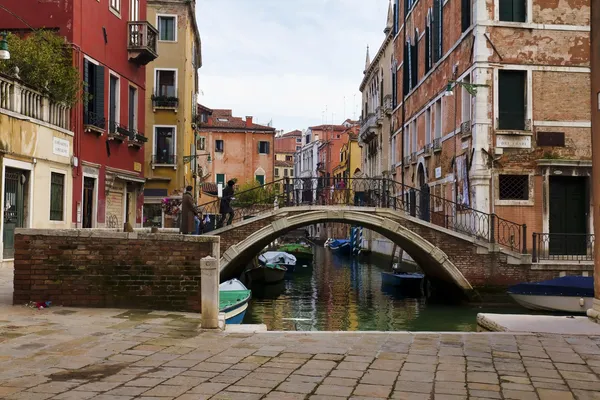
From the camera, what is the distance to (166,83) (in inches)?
1059

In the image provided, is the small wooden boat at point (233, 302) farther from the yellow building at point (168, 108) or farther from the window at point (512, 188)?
the yellow building at point (168, 108)

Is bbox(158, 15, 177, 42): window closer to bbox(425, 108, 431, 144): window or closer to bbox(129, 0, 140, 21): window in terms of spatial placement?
bbox(129, 0, 140, 21): window

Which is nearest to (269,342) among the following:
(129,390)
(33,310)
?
(129,390)

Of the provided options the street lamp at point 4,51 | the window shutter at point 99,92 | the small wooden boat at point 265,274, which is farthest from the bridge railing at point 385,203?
the street lamp at point 4,51

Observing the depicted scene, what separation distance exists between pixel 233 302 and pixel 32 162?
15.6ft

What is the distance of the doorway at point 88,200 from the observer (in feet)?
51.7

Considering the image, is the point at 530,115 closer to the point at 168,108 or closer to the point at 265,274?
the point at 265,274

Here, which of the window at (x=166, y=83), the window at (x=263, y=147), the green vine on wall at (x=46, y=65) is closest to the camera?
the green vine on wall at (x=46, y=65)

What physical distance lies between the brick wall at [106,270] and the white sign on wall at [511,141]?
1097 centimetres

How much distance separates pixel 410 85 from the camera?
83.5 feet

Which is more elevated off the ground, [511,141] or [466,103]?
[466,103]

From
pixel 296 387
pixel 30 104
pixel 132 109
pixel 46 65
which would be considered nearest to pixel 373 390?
pixel 296 387

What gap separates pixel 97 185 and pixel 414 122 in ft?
41.6

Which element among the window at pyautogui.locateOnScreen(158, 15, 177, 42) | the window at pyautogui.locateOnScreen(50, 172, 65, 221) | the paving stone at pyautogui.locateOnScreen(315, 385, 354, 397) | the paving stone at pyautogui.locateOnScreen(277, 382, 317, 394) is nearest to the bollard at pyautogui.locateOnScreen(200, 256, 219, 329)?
the paving stone at pyautogui.locateOnScreen(277, 382, 317, 394)
